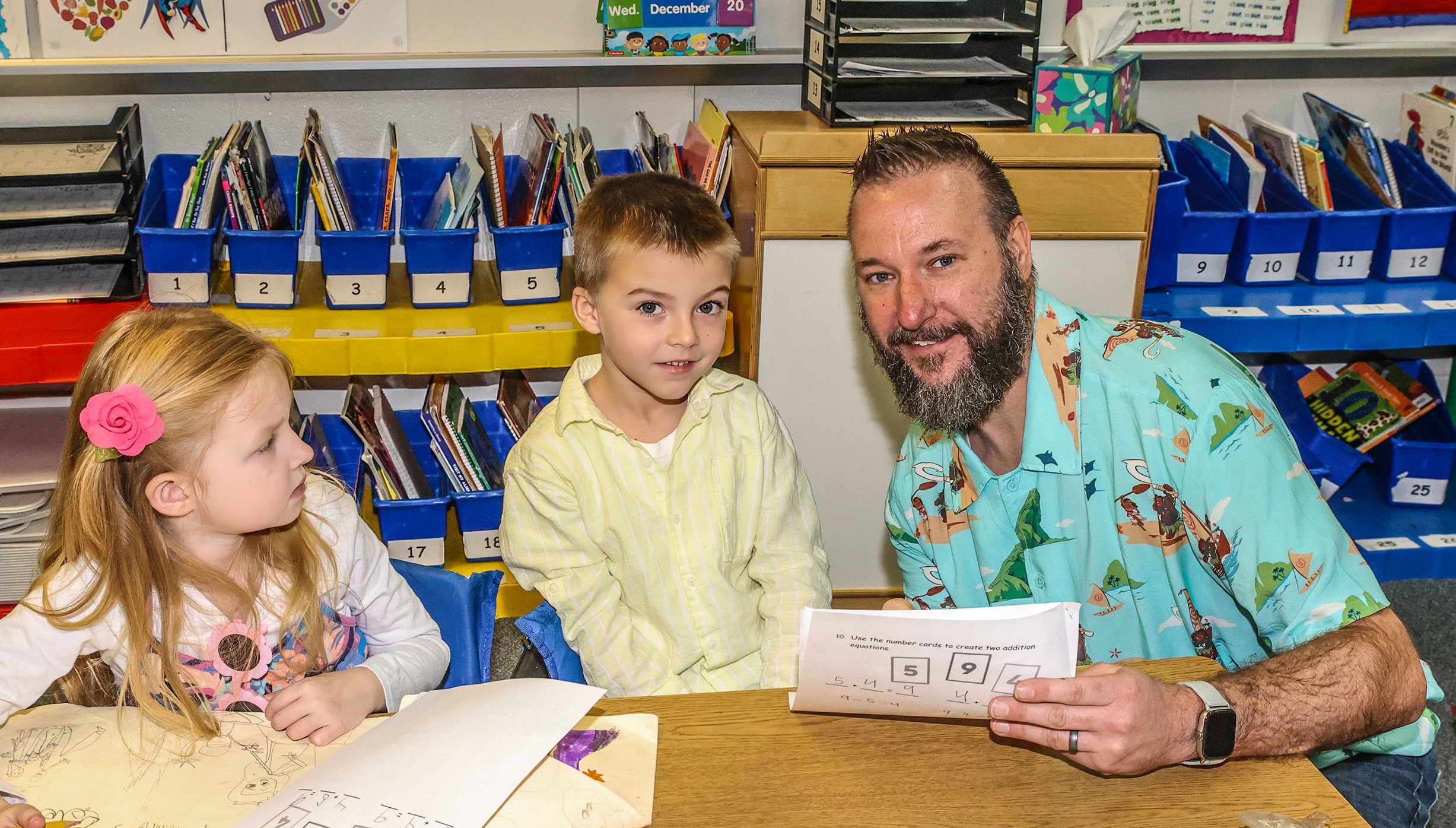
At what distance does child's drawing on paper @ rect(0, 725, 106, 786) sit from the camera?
3.58ft

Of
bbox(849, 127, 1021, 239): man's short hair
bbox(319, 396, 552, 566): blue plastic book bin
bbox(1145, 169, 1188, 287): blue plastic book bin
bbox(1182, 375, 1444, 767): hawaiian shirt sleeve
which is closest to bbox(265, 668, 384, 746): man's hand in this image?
bbox(849, 127, 1021, 239): man's short hair

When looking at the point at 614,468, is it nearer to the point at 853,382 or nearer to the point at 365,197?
the point at 853,382

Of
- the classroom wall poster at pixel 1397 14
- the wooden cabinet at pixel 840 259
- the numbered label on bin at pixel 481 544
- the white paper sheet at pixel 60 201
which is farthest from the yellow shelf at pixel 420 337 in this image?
the classroom wall poster at pixel 1397 14

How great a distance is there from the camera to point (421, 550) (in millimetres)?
2564

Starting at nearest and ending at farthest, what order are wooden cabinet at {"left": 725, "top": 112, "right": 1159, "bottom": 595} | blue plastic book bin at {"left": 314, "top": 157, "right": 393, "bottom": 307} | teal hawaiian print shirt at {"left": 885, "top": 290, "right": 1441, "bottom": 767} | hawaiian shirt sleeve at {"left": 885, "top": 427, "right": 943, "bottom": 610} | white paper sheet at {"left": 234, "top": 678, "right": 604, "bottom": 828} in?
1. white paper sheet at {"left": 234, "top": 678, "right": 604, "bottom": 828}
2. teal hawaiian print shirt at {"left": 885, "top": 290, "right": 1441, "bottom": 767}
3. hawaiian shirt sleeve at {"left": 885, "top": 427, "right": 943, "bottom": 610}
4. wooden cabinet at {"left": 725, "top": 112, "right": 1159, "bottom": 595}
5. blue plastic book bin at {"left": 314, "top": 157, "right": 393, "bottom": 307}

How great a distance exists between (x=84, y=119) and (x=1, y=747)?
1.87 metres

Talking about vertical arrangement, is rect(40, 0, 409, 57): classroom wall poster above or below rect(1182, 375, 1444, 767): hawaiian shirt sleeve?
above

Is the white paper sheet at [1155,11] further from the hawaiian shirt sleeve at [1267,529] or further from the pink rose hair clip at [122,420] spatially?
the pink rose hair clip at [122,420]

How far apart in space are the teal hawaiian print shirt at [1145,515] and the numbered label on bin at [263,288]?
54.9 inches

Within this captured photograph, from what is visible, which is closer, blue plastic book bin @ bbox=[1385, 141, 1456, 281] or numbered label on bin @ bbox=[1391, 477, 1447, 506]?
blue plastic book bin @ bbox=[1385, 141, 1456, 281]

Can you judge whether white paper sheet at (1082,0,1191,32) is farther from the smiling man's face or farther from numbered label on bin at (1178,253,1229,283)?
the smiling man's face

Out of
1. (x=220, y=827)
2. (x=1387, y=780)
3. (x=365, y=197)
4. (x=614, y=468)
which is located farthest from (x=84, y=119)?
(x=1387, y=780)

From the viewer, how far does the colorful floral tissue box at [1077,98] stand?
236cm

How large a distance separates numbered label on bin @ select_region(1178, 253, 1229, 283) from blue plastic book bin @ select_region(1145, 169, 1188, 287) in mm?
19
